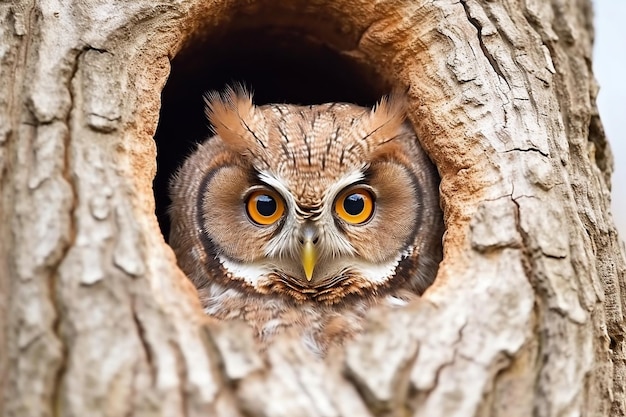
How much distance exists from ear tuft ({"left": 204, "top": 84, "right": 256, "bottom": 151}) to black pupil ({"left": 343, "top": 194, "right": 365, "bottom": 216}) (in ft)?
1.51

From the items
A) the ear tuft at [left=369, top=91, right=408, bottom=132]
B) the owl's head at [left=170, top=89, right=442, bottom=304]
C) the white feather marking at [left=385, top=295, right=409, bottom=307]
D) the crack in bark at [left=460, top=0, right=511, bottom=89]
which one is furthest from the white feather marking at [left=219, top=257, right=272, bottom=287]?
the crack in bark at [left=460, top=0, right=511, bottom=89]

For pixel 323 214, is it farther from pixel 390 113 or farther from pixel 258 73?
pixel 258 73

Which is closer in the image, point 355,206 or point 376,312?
point 376,312

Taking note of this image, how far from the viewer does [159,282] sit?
2045 mm

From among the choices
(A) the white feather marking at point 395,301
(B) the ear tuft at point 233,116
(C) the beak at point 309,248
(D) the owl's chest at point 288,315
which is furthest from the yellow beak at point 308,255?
(B) the ear tuft at point 233,116

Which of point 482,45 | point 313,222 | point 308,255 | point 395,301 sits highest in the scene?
point 482,45

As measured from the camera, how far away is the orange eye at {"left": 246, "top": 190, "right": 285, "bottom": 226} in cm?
277

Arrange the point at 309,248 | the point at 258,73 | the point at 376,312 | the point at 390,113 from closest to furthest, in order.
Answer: the point at 376,312
the point at 309,248
the point at 390,113
the point at 258,73

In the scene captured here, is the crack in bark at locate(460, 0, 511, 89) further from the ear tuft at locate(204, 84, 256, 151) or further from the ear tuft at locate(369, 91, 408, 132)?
the ear tuft at locate(204, 84, 256, 151)

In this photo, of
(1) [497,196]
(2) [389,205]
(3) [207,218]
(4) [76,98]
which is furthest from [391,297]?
(4) [76,98]

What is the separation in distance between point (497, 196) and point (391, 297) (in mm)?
641

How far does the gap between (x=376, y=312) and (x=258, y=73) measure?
7.22ft

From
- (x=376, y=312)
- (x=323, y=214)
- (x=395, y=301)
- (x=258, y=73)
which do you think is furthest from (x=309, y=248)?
(x=258, y=73)

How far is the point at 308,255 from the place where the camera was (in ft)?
8.65
